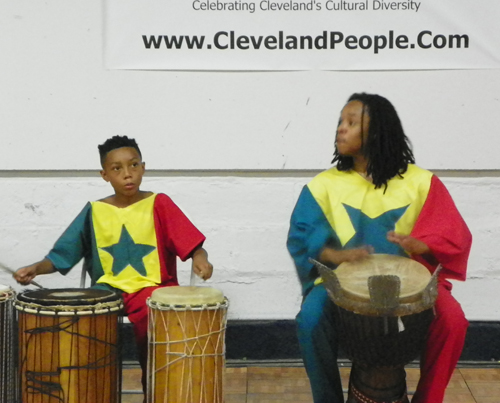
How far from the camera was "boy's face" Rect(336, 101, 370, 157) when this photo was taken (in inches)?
151

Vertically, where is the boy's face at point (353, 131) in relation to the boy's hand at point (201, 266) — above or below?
above

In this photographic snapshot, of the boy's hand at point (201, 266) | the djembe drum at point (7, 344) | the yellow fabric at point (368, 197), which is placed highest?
the yellow fabric at point (368, 197)

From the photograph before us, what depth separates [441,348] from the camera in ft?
11.8

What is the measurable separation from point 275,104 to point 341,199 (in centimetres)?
139

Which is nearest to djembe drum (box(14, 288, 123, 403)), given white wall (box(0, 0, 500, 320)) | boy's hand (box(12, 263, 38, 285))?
boy's hand (box(12, 263, 38, 285))

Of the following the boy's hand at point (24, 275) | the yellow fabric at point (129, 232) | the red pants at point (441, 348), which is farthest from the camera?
the yellow fabric at point (129, 232)

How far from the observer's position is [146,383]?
12.9 ft

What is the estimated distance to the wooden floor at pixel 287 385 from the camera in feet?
14.7

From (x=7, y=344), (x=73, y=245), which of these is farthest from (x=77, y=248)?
(x=7, y=344)

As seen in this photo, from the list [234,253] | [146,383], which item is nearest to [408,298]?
[146,383]

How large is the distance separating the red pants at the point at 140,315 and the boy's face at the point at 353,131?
1.11 m

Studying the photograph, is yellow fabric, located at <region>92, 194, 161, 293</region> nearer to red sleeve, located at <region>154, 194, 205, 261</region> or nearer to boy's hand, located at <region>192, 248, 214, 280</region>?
red sleeve, located at <region>154, 194, 205, 261</region>

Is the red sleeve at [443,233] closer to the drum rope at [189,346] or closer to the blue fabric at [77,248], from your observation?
the drum rope at [189,346]

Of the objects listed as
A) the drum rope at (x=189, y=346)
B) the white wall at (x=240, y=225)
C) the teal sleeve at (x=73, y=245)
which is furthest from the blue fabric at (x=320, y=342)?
the white wall at (x=240, y=225)
